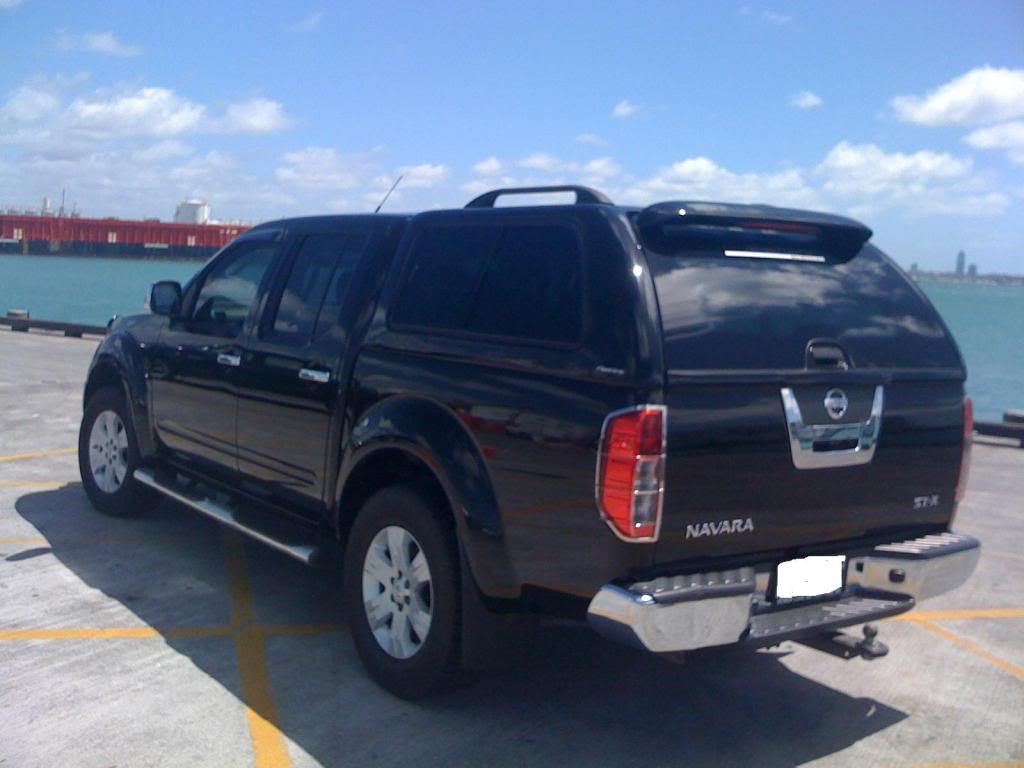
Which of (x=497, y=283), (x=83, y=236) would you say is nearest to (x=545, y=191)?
(x=497, y=283)

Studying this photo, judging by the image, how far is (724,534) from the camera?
4020 mm

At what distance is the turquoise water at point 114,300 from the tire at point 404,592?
12145mm

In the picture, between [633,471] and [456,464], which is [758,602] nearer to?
[633,471]

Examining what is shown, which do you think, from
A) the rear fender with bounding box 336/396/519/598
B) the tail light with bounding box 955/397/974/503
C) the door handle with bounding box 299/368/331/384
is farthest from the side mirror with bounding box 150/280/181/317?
the tail light with bounding box 955/397/974/503

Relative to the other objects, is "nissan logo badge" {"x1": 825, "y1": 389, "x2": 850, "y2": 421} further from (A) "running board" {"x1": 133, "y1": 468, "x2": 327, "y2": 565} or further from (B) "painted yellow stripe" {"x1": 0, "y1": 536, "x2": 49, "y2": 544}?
(B) "painted yellow stripe" {"x1": 0, "y1": 536, "x2": 49, "y2": 544}

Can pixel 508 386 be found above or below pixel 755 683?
above

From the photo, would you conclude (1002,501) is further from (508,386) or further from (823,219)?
(508,386)

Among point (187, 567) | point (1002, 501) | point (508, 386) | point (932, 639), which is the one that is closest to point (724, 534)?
point (508, 386)

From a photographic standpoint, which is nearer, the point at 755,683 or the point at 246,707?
the point at 246,707

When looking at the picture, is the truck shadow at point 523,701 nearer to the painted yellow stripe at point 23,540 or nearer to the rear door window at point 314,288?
the painted yellow stripe at point 23,540

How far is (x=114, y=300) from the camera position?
40906 millimetres

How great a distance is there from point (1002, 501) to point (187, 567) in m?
6.93

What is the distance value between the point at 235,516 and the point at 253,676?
1158 mm

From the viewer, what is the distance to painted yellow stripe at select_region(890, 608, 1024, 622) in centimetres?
629
